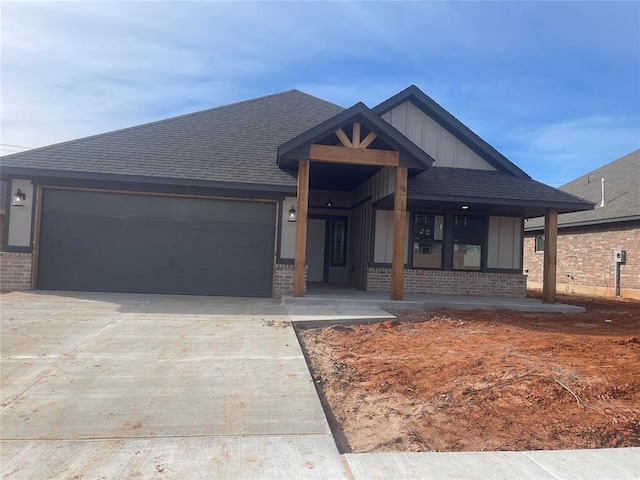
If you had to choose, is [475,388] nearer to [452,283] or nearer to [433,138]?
[452,283]

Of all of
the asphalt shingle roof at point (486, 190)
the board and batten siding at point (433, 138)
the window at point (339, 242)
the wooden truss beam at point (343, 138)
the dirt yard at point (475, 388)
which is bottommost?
the dirt yard at point (475, 388)

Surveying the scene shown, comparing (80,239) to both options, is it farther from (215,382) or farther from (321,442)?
(321,442)

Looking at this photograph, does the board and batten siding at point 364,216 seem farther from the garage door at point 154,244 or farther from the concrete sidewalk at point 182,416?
the concrete sidewalk at point 182,416

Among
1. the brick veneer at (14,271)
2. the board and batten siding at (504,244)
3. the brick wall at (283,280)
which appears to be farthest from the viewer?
the board and batten siding at (504,244)

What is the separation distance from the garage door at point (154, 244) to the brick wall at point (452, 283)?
321 centimetres

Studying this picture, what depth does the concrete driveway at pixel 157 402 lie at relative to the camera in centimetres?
349

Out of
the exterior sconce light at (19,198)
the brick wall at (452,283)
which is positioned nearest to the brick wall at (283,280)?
the brick wall at (452,283)

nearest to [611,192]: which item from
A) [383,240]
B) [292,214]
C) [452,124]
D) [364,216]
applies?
[452,124]

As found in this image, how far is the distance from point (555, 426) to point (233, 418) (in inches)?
114

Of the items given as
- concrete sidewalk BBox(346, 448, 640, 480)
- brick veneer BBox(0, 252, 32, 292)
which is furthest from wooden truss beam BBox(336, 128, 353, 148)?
concrete sidewalk BBox(346, 448, 640, 480)

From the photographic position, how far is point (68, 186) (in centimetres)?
1136

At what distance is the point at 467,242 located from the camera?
1357 cm

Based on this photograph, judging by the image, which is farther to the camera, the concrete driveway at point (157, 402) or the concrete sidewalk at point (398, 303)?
the concrete sidewalk at point (398, 303)

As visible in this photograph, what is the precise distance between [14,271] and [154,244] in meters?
3.17
